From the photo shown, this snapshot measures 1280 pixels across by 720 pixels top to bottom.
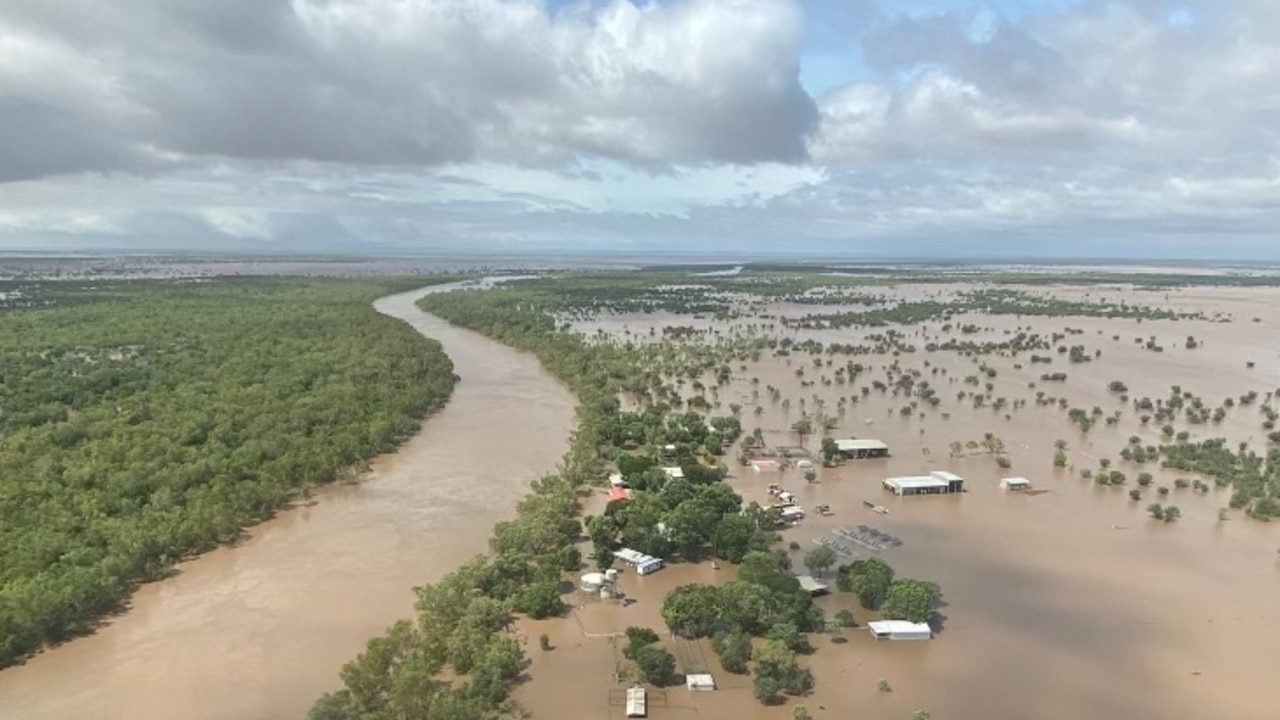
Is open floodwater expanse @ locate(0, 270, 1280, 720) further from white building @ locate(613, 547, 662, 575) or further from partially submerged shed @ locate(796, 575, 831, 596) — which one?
white building @ locate(613, 547, 662, 575)

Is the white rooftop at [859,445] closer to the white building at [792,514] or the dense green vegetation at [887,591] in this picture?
the white building at [792,514]

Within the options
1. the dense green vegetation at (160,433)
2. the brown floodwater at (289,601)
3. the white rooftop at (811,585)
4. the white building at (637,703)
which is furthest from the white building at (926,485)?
the dense green vegetation at (160,433)

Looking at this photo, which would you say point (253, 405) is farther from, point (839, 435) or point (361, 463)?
point (839, 435)

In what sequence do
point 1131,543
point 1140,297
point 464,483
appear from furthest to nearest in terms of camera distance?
point 1140,297, point 464,483, point 1131,543

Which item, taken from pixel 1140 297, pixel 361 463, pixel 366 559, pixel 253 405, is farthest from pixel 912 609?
pixel 1140 297

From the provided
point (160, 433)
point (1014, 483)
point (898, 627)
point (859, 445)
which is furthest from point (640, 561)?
point (160, 433)

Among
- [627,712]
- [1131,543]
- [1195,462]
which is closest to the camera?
[627,712]

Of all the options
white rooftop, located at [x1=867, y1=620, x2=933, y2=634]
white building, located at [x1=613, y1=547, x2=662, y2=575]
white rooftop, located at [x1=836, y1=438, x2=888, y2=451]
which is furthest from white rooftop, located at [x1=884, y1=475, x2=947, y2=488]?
white building, located at [x1=613, y1=547, x2=662, y2=575]

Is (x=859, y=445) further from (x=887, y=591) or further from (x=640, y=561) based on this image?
(x=640, y=561)
